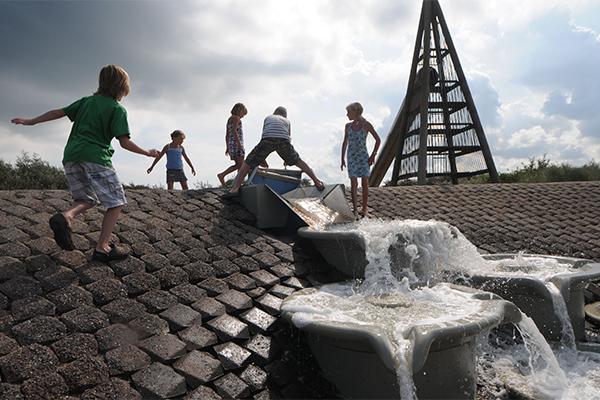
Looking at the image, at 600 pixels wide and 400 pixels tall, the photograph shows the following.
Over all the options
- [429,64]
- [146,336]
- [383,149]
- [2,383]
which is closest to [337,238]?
[146,336]

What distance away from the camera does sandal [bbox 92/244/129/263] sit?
10.0 feet

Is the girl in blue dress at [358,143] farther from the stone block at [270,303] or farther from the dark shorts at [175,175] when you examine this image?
the dark shorts at [175,175]

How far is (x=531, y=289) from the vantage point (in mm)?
3588

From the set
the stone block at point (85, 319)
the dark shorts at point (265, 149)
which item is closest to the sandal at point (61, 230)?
the stone block at point (85, 319)

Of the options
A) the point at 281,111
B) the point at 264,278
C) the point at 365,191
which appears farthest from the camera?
the point at 365,191

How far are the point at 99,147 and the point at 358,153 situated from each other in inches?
140

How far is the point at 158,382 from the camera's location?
2215 mm

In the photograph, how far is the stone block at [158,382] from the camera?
2.15 m

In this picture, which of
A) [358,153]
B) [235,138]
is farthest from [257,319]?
[235,138]

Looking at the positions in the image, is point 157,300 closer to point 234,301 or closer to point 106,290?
point 106,290

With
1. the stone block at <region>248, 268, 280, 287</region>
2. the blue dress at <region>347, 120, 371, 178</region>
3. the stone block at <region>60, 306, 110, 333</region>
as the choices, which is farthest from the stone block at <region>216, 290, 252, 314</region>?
the blue dress at <region>347, 120, 371, 178</region>

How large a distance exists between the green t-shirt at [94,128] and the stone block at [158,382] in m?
1.78

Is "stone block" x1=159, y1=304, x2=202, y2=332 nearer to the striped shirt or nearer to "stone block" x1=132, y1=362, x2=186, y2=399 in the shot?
"stone block" x1=132, y1=362, x2=186, y2=399

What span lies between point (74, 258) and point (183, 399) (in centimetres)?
162
